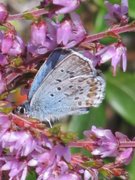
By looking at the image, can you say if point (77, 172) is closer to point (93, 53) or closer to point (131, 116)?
point (93, 53)

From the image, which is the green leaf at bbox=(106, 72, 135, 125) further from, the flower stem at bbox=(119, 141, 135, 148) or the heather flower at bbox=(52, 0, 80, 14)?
the heather flower at bbox=(52, 0, 80, 14)

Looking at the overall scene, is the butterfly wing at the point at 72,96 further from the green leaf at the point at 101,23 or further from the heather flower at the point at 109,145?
the green leaf at the point at 101,23

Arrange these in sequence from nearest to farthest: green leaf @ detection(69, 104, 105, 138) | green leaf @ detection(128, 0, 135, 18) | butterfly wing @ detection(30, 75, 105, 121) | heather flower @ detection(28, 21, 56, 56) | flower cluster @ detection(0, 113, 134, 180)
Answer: flower cluster @ detection(0, 113, 134, 180), heather flower @ detection(28, 21, 56, 56), butterfly wing @ detection(30, 75, 105, 121), green leaf @ detection(128, 0, 135, 18), green leaf @ detection(69, 104, 105, 138)

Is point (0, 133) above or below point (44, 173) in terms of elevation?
above

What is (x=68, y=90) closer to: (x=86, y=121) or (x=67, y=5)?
(x=67, y=5)

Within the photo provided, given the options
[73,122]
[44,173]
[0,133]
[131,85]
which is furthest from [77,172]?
[131,85]

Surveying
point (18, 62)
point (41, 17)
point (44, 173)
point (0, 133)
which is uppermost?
point (41, 17)

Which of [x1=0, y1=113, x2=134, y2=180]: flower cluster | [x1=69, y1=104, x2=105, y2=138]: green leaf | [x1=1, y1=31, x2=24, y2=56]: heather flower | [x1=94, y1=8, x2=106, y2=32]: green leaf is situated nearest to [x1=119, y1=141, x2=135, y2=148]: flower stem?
[x1=0, y1=113, x2=134, y2=180]: flower cluster
